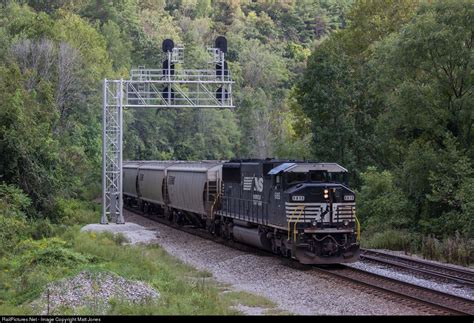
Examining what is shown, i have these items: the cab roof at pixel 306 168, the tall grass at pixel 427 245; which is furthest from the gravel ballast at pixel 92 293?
the tall grass at pixel 427 245

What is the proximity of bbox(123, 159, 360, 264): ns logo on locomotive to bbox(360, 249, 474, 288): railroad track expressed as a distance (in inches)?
80.6

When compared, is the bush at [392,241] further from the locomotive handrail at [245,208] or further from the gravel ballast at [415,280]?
the locomotive handrail at [245,208]

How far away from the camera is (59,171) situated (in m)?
35.5

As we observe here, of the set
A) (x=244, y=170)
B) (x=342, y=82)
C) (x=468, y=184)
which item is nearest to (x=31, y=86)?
(x=342, y=82)

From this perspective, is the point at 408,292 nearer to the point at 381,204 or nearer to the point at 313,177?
the point at 313,177

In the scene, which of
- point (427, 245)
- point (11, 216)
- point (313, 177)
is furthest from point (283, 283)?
point (11, 216)

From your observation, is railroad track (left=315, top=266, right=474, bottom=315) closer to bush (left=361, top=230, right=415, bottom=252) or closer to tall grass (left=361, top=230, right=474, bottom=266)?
tall grass (left=361, top=230, right=474, bottom=266)

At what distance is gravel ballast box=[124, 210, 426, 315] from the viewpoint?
16.3 meters

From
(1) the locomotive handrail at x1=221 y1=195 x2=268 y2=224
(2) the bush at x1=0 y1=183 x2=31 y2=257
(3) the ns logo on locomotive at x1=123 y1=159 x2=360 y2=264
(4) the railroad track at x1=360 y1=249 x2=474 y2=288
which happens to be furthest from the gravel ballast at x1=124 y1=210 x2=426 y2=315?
(2) the bush at x1=0 y1=183 x2=31 y2=257

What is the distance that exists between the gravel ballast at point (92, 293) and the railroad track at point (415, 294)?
225 inches

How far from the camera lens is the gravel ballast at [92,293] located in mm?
15133

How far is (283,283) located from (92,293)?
6.19m

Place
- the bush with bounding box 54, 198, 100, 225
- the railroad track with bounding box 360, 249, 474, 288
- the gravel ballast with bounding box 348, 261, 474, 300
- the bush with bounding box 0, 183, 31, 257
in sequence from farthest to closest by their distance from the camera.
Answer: the bush with bounding box 54, 198, 100, 225
the bush with bounding box 0, 183, 31, 257
the railroad track with bounding box 360, 249, 474, 288
the gravel ballast with bounding box 348, 261, 474, 300

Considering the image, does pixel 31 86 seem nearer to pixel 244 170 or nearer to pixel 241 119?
pixel 244 170
